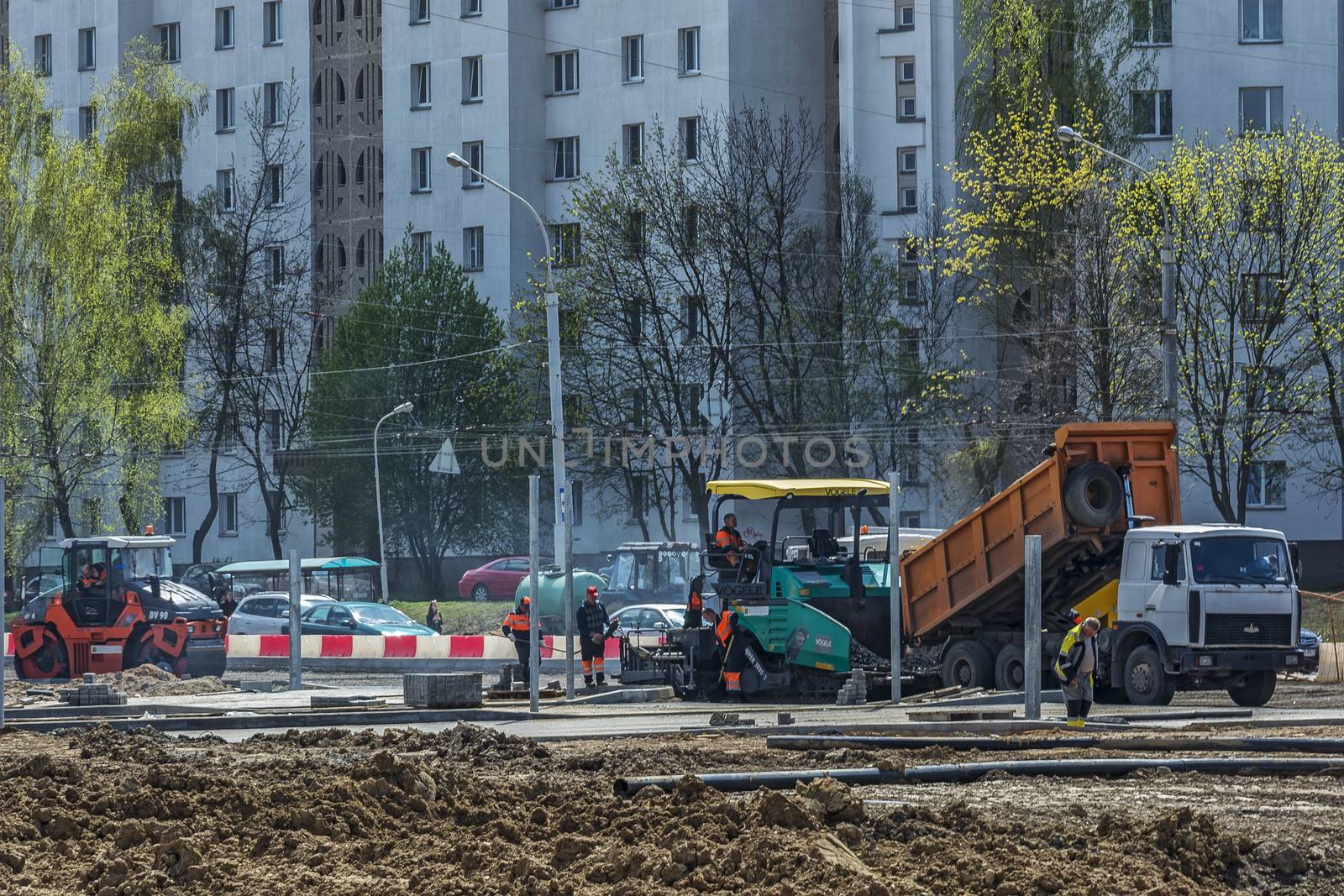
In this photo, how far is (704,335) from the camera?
195 ft

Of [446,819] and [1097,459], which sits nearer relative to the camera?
[446,819]

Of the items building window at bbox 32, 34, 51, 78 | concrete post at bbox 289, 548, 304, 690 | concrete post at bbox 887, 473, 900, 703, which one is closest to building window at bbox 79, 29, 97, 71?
building window at bbox 32, 34, 51, 78

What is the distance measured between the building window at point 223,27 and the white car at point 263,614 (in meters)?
38.2

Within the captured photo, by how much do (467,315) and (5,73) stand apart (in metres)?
16.7

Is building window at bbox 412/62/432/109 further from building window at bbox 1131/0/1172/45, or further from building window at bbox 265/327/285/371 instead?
building window at bbox 1131/0/1172/45

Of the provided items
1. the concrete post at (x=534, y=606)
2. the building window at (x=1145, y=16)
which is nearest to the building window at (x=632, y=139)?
the building window at (x=1145, y=16)

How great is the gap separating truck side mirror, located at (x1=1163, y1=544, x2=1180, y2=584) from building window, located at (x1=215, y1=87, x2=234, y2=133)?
192 feet

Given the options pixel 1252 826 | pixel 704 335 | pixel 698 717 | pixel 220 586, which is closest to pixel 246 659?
pixel 220 586

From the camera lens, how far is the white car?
140ft

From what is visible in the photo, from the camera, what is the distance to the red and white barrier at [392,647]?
37.0m

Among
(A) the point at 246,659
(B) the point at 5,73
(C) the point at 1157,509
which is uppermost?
(B) the point at 5,73

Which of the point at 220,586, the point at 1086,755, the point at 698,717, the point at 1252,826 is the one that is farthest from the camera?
the point at 220,586

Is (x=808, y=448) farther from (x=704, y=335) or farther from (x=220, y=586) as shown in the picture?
(x=220, y=586)

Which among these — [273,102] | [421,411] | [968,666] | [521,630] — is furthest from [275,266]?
[968,666]
